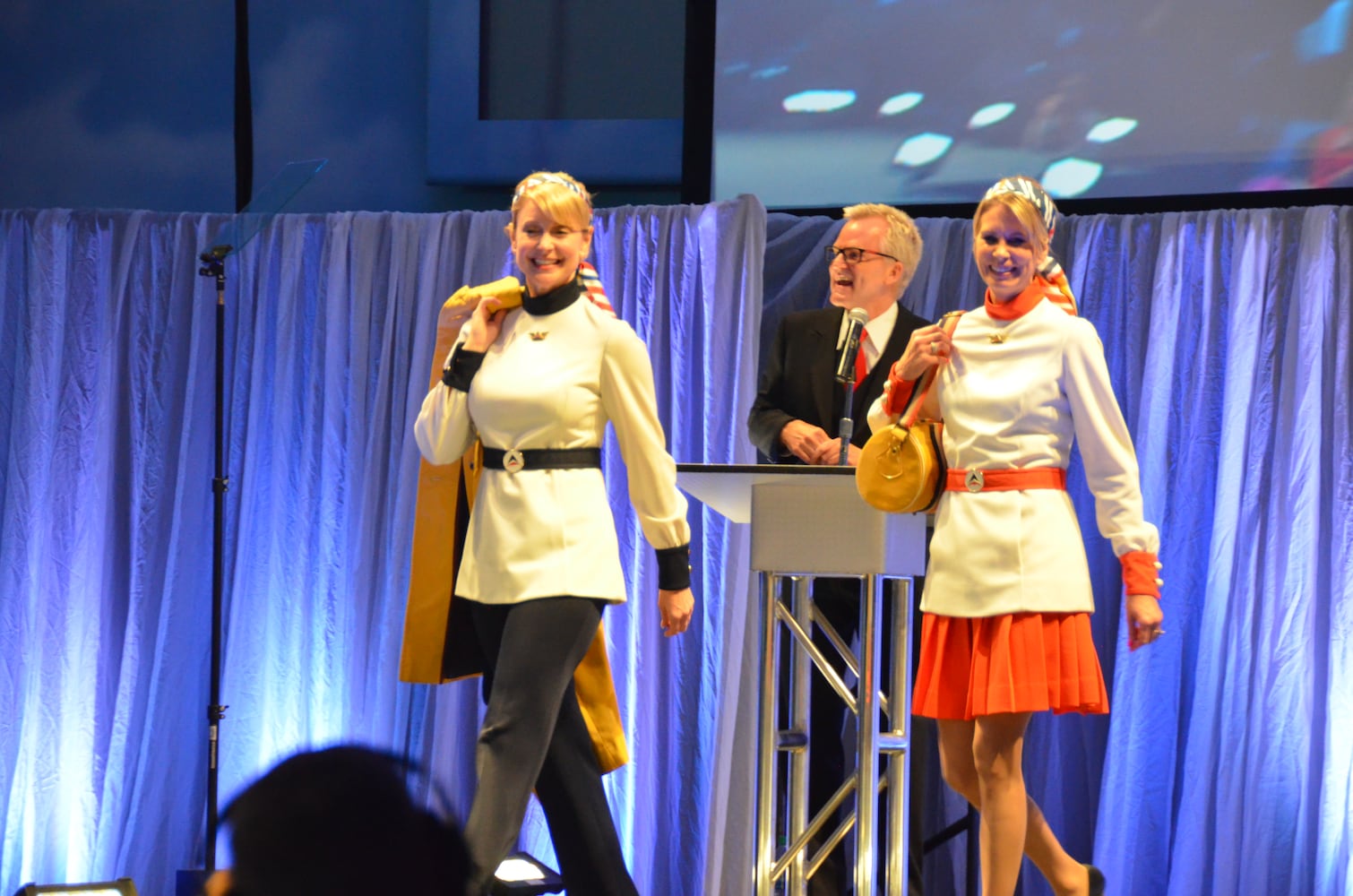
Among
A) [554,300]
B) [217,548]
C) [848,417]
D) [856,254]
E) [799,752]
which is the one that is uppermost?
[856,254]

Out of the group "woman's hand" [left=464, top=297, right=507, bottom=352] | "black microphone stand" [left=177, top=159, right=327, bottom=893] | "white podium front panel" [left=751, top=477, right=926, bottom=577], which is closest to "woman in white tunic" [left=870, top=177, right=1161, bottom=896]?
"white podium front panel" [left=751, top=477, right=926, bottom=577]

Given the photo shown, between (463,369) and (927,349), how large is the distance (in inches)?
36.7

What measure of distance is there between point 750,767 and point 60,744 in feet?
7.33

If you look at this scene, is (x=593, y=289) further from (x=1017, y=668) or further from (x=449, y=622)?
(x=1017, y=668)

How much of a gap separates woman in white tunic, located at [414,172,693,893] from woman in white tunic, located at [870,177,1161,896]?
21.8 inches

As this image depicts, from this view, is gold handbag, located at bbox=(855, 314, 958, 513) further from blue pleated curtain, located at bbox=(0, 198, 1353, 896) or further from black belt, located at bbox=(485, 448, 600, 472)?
blue pleated curtain, located at bbox=(0, 198, 1353, 896)

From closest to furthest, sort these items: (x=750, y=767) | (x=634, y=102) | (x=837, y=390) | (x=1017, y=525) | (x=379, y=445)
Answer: (x=1017, y=525), (x=837, y=390), (x=750, y=767), (x=379, y=445), (x=634, y=102)

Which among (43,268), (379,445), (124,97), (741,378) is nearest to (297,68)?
(124,97)

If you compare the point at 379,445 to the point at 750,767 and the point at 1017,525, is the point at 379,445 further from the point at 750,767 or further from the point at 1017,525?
the point at 1017,525

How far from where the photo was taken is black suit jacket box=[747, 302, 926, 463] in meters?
3.67

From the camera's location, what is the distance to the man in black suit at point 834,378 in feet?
11.9

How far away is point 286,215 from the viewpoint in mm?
4930

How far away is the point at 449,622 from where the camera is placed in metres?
3.04

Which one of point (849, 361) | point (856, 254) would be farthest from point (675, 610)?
point (856, 254)
